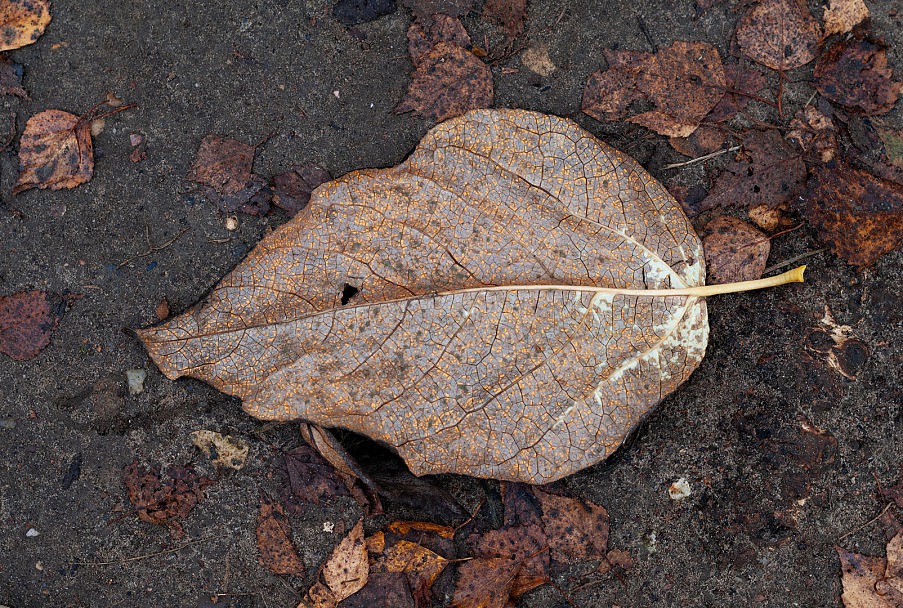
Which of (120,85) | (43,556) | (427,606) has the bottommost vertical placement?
(427,606)

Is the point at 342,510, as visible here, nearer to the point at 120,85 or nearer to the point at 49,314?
the point at 49,314

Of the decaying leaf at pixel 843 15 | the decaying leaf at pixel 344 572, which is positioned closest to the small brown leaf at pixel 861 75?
the decaying leaf at pixel 843 15

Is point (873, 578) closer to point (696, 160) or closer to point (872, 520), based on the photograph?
point (872, 520)

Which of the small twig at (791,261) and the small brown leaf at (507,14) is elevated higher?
the small brown leaf at (507,14)

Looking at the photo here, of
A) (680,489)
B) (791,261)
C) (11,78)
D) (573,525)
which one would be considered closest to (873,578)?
(680,489)

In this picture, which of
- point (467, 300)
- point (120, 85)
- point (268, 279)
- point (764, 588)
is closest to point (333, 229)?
point (268, 279)

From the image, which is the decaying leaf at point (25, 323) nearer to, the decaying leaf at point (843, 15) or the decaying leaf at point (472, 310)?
the decaying leaf at point (472, 310)
